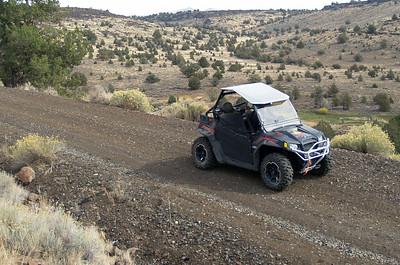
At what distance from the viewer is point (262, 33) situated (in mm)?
135500

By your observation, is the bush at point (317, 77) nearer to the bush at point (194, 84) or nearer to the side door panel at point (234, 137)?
the bush at point (194, 84)

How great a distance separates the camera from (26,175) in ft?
36.7

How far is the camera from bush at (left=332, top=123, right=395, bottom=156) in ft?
45.3

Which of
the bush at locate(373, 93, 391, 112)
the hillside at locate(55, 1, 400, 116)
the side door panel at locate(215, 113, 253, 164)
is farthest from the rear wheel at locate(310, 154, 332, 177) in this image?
the bush at locate(373, 93, 391, 112)

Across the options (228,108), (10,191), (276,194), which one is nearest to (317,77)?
(228,108)

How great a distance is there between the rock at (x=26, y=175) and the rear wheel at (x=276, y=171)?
4.92 m

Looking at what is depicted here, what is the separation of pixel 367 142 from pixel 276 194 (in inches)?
197

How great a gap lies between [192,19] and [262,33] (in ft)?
147

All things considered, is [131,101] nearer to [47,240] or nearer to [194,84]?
[47,240]

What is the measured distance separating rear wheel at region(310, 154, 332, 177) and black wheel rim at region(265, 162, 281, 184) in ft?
3.85

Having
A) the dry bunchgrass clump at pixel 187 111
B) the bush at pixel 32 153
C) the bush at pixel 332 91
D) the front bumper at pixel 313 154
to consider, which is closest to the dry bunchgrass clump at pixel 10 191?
the bush at pixel 32 153

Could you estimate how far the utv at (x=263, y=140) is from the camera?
10.1 m

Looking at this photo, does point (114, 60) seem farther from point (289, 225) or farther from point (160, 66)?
point (289, 225)

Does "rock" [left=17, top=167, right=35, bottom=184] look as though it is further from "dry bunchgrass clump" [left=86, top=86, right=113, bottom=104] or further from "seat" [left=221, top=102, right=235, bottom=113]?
"dry bunchgrass clump" [left=86, top=86, right=113, bottom=104]
